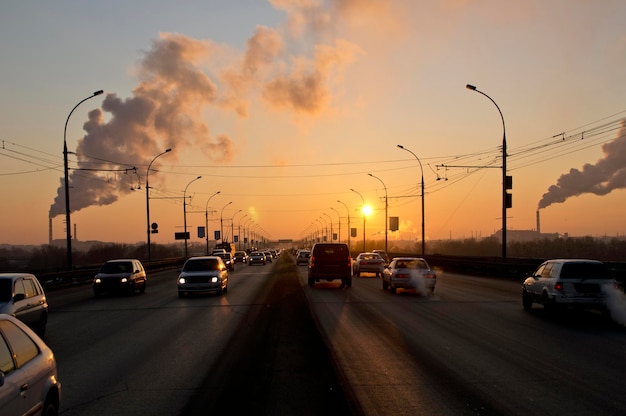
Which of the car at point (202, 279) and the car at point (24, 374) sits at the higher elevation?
the car at point (24, 374)

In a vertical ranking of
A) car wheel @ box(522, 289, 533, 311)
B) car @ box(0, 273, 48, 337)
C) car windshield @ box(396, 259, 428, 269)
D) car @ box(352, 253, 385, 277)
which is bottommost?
car @ box(352, 253, 385, 277)

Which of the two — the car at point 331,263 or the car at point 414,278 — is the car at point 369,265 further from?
the car at point 414,278

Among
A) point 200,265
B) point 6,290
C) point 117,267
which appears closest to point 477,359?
point 6,290

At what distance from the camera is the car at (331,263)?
32750 mm

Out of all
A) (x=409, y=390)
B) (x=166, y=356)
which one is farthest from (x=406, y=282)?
(x=409, y=390)

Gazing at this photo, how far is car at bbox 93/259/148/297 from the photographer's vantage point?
28047 mm

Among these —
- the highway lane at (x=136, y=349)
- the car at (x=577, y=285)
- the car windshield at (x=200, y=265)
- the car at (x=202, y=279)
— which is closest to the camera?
the highway lane at (x=136, y=349)

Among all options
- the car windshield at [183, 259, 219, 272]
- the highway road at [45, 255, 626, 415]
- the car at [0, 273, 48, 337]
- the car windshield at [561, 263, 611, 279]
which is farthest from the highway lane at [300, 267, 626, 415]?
the car windshield at [183, 259, 219, 272]

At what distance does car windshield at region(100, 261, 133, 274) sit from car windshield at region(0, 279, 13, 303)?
49.7ft

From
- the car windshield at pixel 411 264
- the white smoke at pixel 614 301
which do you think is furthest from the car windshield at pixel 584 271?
the car windshield at pixel 411 264

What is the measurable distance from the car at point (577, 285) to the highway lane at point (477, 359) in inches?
20.0

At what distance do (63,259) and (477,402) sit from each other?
90.8m

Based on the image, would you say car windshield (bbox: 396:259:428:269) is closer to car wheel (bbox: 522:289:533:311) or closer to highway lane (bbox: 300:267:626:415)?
highway lane (bbox: 300:267:626:415)

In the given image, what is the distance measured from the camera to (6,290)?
534 inches
